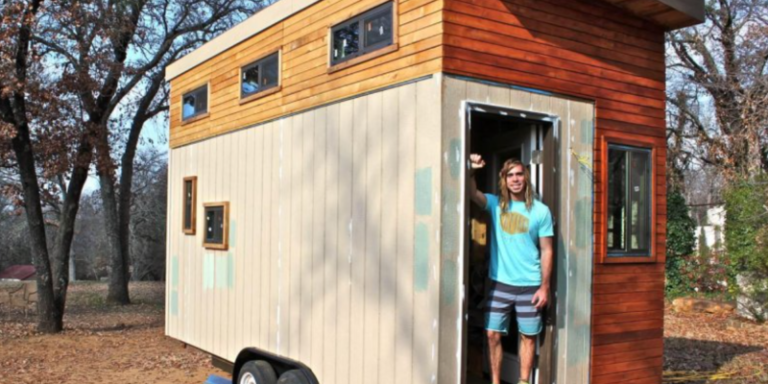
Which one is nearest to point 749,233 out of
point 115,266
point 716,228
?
point 716,228

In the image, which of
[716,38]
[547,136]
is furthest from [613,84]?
[716,38]

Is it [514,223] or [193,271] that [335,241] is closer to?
[514,223]

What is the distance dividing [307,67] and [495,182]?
196cm

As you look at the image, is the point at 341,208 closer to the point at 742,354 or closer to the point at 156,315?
the point at 742,354

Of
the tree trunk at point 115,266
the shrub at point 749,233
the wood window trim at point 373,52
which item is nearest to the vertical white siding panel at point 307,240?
the wood window trim at point 373,52

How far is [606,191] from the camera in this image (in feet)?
17.2

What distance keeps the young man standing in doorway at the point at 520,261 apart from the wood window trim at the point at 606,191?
2.71 ft

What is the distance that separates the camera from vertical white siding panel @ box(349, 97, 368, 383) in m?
4.87

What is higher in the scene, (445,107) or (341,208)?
(445,107)

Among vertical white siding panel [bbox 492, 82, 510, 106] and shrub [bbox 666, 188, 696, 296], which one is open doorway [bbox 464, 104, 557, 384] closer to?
vertical white siding panel [bbox 492, 82, 510, 106]

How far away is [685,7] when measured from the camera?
17.3 ft

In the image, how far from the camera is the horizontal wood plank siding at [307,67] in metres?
4.49

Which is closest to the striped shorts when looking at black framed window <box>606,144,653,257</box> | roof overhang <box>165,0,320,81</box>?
black framed window <box>606,144,653,257</box>

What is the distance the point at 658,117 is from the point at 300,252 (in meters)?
3.27
